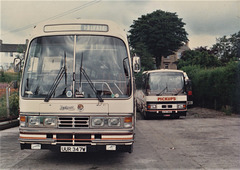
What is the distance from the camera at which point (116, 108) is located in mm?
6926

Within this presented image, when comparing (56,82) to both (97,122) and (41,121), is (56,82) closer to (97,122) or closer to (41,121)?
(41,121)

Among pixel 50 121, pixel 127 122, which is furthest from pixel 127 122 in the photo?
pixel 50 121

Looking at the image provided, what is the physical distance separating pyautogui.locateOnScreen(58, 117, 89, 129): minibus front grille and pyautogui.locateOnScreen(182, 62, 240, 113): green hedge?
13.2 meters

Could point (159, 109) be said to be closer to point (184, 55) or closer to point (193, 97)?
point (193, 97)

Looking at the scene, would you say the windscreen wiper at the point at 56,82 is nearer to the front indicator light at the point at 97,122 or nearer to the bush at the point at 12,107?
the front indicator light at the point at 97,122

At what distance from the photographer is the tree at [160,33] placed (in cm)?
5984

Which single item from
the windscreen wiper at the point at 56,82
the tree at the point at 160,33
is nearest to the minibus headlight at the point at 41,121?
the windscreen wiper at the point at 56,82

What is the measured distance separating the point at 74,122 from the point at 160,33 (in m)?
54.7

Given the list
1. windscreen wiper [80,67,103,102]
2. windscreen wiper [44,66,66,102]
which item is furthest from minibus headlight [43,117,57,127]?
windscreen wiper [80,67,103,102]

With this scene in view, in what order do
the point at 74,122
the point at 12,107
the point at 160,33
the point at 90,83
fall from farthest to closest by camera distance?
the point at 160,33, the point at 12,107, the point at 90,83, the point at 74,122

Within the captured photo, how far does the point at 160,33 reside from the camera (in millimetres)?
60000

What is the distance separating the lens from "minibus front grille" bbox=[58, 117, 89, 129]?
6.89m

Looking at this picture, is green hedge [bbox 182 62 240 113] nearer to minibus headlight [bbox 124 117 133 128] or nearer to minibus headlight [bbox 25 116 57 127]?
minibus headlight [bbox 124 117 133 128]

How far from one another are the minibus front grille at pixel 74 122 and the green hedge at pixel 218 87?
13.2m
